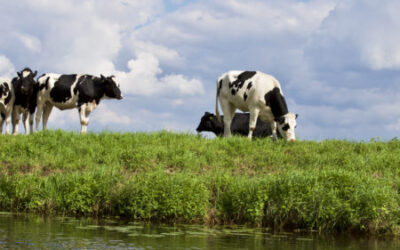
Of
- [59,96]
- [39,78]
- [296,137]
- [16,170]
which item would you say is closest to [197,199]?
[16,170]

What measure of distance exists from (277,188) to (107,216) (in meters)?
4.00

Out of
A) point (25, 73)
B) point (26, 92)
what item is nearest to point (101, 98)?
point (26, 92)

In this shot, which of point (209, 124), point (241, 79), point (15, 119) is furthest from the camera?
point (209, 124)

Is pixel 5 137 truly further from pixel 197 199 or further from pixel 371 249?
pixel 371 249

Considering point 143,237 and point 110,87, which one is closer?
point 143,237

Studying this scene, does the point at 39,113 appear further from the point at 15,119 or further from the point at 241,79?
the point at 241,79

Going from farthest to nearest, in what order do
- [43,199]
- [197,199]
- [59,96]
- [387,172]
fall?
[59,96] < [387,172] < [43,199] < [197,199]

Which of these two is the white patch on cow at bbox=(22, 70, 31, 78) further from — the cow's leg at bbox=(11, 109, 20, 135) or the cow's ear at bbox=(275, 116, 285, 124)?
the cow's ear at bbox=(275, 116, 285, 124)

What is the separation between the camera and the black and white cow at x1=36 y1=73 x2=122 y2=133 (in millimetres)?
22169

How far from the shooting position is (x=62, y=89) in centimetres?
2245

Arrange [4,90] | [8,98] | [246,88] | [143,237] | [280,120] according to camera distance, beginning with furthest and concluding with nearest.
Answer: [8,98] → [4,90] → [246,88] → [280,120] → [143,237]

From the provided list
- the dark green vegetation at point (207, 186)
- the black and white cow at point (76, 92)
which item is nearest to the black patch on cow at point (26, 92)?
the black and white cow at point (76, 92)

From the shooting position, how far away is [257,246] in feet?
28.1

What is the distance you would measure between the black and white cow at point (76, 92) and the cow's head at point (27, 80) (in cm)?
67
